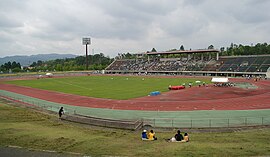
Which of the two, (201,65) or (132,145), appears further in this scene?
(201,65)

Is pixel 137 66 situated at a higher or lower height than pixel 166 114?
higher

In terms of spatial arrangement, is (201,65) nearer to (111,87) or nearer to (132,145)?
(111,87)

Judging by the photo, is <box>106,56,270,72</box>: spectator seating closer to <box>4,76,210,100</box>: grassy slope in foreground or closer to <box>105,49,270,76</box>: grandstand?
<box>105,49,270,76</box>: grandstand

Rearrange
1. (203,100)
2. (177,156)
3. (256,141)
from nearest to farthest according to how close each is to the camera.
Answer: (177,156) → (256,141) → (203,100)

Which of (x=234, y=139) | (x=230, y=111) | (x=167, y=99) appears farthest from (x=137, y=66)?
(x=234, y=139)

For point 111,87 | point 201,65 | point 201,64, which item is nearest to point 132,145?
point 111,87

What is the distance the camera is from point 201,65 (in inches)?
4178

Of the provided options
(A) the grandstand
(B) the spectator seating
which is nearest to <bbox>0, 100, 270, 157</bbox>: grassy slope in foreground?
(A) the grandstand

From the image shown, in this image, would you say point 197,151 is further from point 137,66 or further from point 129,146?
point 137,66

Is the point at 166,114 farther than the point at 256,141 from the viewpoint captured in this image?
Yes

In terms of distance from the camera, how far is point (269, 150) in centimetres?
1322

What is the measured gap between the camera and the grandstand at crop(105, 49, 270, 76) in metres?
90.9

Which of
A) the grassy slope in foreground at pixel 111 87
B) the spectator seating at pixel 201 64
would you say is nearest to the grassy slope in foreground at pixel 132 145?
the grassy slope in foreground at pixel 111 87

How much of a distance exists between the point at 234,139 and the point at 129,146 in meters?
7.51
